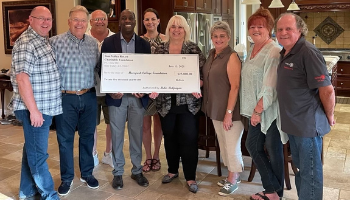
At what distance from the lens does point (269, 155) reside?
8.60ft

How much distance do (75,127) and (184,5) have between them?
3149 millimetres

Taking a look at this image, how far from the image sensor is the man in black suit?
2.87 m

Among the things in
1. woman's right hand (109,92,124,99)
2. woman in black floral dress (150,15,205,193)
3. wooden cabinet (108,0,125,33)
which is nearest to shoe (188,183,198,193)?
woman in black floral dress (150,15,205,193)

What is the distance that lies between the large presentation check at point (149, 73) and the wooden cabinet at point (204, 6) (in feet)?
11.0

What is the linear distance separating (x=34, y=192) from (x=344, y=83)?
20.4ft

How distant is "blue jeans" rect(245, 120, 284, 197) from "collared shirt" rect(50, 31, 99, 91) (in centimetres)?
132

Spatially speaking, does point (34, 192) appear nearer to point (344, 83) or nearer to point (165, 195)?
point (165, 195)

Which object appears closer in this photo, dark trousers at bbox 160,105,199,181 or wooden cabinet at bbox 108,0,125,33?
dark trousers at bbox 160,105,199,181

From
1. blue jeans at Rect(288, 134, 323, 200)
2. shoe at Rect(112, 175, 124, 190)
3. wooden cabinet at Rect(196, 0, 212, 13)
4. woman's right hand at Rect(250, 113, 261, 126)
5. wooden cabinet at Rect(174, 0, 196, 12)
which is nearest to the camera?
blue jeans at Rect(288, 134, 323, 200)

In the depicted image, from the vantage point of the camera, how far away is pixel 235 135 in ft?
9.13

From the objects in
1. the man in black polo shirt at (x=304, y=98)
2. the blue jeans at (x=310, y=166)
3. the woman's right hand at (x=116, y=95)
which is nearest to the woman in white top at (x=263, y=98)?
the man in black polo shirt at (x=304, y=98)

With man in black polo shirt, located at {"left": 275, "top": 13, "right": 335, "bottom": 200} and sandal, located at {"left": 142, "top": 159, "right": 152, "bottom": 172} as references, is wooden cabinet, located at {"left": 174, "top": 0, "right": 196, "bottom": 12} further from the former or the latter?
man in black polo shirt, located at {"left": 275, "top": 13, "right": 335, "bottom": 200}

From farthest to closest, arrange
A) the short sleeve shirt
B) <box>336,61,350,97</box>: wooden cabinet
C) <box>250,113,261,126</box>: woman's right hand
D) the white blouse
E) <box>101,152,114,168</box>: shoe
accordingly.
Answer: <box>336,61,350,97</box>: wooden cabinet
<box>101,152,114,168</box>: shoe
<box>250,113,261,126</box>: woman's right hand
the white blouse
the short sleeve shirt

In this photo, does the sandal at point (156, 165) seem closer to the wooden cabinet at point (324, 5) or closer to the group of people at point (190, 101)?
the group of people at point (190, 101)
